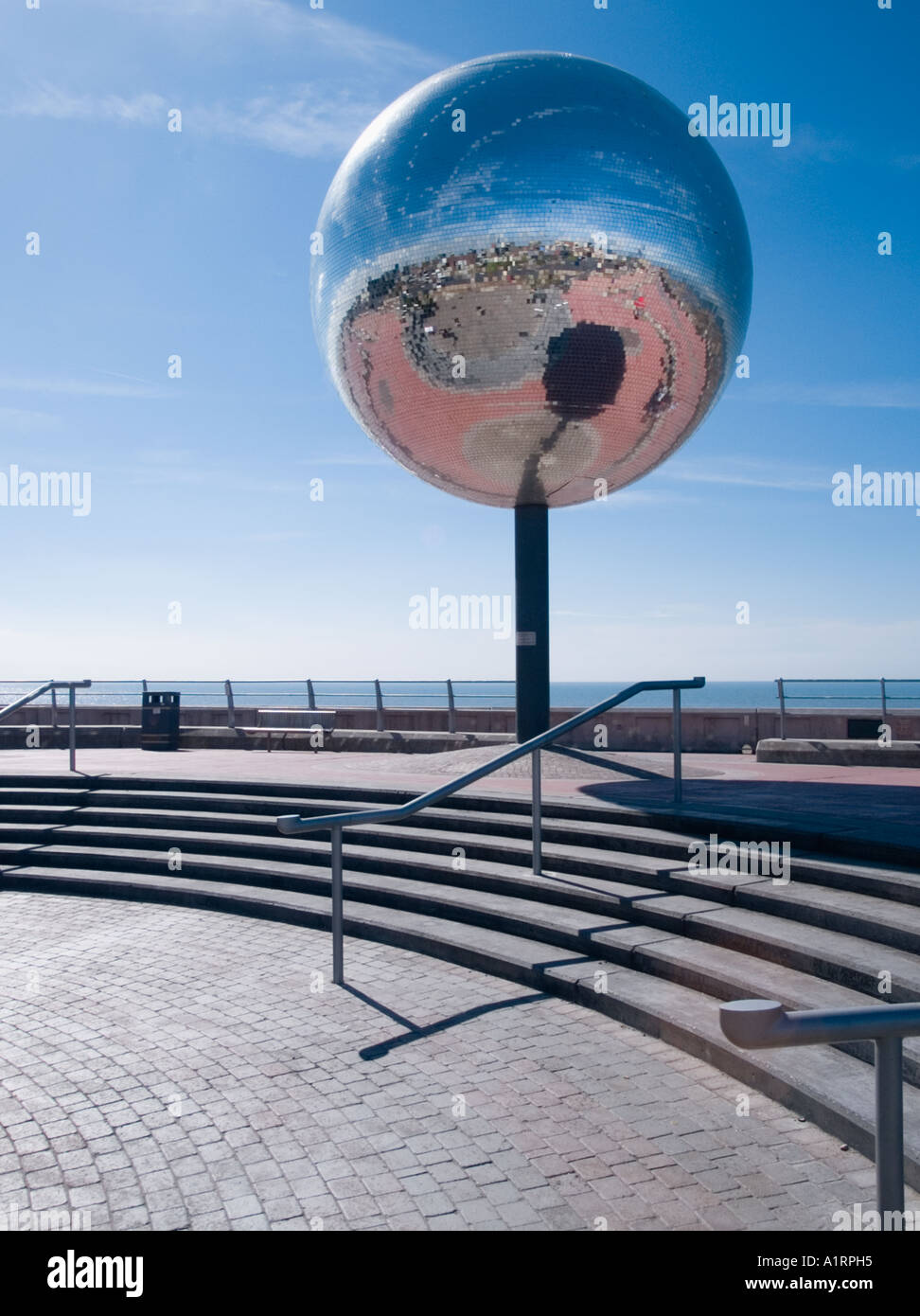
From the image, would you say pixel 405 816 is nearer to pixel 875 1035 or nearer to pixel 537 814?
pixel 537 814

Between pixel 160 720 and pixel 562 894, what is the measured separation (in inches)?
461

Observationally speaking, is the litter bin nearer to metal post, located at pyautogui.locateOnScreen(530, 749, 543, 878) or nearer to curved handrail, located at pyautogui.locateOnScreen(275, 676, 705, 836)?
curved handrail, located at pyautogui.locateOnScreen(275, 676, 705, 836)

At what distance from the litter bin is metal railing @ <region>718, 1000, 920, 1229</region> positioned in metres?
15.7

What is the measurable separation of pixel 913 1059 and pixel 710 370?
24.9 feet

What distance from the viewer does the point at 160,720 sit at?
16.6 meters

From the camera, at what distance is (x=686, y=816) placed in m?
7.24

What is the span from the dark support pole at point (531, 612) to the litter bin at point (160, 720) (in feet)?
26.9

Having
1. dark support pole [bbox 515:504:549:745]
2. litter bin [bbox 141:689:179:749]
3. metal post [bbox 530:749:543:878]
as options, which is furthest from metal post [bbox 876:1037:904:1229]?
litter bin [bbox 141:689:179:749]

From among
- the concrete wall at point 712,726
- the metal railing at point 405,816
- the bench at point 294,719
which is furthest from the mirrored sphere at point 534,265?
the bench at point 294,719

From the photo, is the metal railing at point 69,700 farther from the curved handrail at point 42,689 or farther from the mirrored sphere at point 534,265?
the mirrored sphere at point 534,265

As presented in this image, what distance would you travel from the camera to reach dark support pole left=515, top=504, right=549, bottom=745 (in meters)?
10.6

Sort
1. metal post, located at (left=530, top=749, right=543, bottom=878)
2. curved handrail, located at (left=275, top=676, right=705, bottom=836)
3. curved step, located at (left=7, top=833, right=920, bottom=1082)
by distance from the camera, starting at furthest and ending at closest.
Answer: metal post, located at (left=530, top=749, right=543, bottom=878)
curved handrail, located at (left=275, top=676, right=705, bottom=836)
curved step, located at (left=7, top=833, right=920, bottom=1082)
